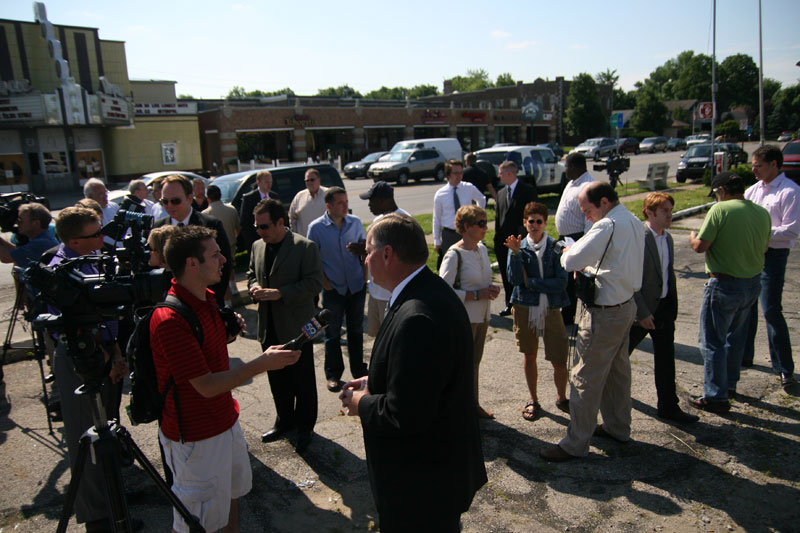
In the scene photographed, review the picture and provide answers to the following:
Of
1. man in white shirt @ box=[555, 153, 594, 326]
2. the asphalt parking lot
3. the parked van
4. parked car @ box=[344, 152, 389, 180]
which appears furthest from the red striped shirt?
parked car @ box=[344, 152, 389, 180]

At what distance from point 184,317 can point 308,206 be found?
5389 millimetres

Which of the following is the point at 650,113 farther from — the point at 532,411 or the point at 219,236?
the point at 219,236

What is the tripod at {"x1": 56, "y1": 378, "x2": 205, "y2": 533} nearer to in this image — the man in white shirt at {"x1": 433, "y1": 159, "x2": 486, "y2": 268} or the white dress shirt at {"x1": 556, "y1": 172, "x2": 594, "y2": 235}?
the man in white shirt at {"x1": 433, "y1": 159, "x2": 486, "y2": 268}

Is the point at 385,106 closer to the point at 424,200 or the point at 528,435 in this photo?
the point at 424,200

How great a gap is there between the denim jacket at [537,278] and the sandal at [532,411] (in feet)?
2.88

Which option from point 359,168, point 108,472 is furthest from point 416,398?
point 359,168

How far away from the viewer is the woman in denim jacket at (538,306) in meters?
4.66

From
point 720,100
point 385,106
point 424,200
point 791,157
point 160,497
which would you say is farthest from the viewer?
point 720,100

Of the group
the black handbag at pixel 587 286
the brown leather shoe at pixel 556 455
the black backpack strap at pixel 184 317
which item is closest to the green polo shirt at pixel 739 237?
the black handbag at pixel 587 286

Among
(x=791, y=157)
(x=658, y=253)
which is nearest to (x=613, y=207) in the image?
(x=658, y=253)

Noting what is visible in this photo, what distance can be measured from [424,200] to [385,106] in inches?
1327

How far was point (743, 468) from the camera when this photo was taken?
12.6 ft

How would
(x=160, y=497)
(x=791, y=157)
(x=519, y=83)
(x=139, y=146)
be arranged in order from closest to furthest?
(x=160, y=497), (x=791, y=157), (x=139, y=146), (x=519, y=83)

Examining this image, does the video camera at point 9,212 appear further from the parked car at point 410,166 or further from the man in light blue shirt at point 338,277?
the parked car at point 410,166
